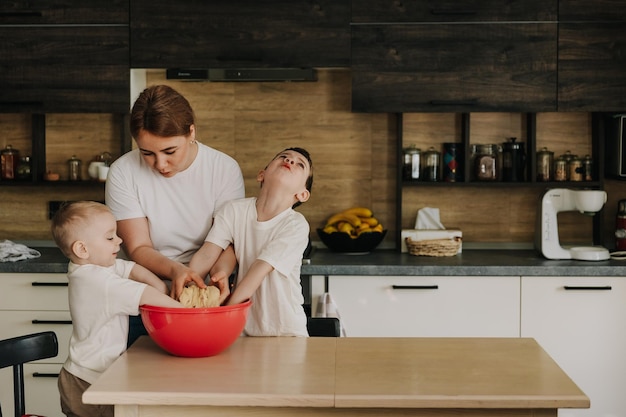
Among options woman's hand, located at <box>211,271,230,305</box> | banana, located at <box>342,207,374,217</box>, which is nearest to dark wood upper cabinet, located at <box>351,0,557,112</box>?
banana, located at <box>342,207,374,217</box>

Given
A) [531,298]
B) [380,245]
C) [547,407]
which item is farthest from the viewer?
[380,245]

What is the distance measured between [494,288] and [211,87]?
170 cm

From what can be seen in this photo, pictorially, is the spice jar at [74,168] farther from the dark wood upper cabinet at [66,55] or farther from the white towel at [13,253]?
the white towel at [13,253]

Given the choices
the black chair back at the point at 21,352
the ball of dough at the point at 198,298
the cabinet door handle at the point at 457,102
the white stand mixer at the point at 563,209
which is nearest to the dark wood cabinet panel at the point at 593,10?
the cabinet door handle at the point at 457,102

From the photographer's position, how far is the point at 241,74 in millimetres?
3898

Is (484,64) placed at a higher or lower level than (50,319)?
higher

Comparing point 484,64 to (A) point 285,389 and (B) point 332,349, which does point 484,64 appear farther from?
(A) point 285,389

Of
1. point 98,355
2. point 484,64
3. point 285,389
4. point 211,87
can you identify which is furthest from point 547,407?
point 211,87

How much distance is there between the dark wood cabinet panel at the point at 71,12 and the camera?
3.89 metres

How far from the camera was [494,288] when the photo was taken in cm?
363

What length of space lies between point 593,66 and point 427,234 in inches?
41.8

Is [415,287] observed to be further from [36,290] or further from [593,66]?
[36,290]

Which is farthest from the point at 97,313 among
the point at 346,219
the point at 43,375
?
the point at 346,219

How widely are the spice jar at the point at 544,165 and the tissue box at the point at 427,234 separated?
496 mm
